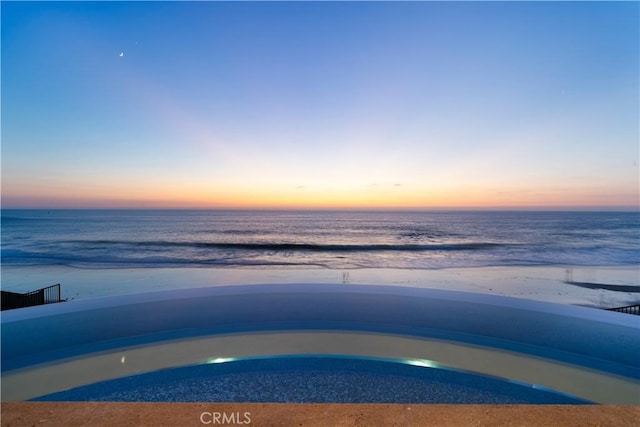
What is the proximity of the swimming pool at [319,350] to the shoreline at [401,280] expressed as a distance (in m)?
3.01

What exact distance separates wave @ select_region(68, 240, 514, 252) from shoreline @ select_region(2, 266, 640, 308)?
7713mm

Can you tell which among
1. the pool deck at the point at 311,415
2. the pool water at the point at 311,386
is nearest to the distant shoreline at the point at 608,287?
the pool water at the point at 311,386

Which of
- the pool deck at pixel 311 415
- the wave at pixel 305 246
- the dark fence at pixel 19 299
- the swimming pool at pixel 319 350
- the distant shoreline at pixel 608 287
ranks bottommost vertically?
the wave at pixel 305 246

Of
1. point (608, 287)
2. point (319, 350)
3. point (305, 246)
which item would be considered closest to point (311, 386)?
point (319, 350)

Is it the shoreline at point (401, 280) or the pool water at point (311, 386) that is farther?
the shoreline at point (401, 280)

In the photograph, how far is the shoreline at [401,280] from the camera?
8.06m

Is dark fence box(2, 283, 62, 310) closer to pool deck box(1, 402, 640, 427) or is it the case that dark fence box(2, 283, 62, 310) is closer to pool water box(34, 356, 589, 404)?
pool water box(34, 356, 589, 404)

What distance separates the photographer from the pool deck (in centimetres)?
183

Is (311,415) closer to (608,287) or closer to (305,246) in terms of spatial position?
(608,287)

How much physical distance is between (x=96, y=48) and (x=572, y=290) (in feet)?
41.1

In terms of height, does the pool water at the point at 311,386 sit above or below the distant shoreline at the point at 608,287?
above

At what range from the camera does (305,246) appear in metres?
21.2

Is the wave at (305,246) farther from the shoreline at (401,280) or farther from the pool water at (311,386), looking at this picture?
the pool water at (311,386)

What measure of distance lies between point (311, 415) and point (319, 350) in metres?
2.01
